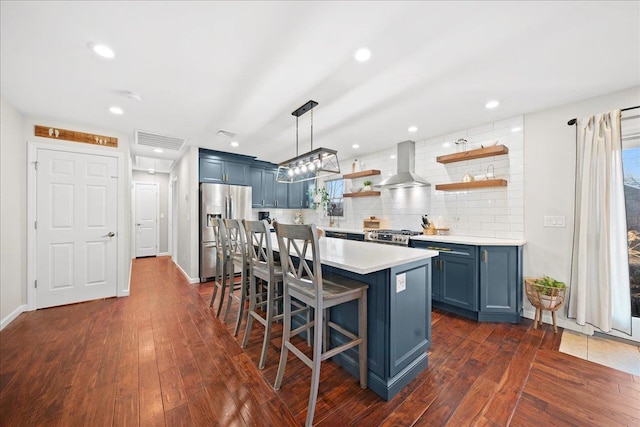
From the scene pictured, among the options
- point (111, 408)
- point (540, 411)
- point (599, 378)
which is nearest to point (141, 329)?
point (111, 408)

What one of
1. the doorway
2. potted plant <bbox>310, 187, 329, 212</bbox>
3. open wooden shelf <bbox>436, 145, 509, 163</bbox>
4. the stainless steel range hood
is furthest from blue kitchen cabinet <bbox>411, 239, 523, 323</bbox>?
the doorway

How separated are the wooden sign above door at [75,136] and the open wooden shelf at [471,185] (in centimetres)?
493

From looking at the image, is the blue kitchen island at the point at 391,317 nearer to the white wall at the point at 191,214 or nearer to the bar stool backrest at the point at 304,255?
the bar stool backrest at the point at 304,255

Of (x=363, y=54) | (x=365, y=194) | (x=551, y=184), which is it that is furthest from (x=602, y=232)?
(x=365, y=194)

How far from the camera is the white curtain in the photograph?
2.38 metres

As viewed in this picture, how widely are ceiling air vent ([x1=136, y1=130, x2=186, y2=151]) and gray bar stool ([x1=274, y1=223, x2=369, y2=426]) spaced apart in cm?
333

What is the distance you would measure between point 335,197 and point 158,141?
3549mm

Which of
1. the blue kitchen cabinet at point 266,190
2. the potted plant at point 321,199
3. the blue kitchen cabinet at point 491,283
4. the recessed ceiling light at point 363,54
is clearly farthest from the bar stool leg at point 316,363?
the potted plant at point 321,199

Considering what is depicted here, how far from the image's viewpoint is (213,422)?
1.48m

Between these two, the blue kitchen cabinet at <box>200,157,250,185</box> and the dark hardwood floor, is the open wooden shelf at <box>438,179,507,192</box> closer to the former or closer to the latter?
the dark hardwood floor

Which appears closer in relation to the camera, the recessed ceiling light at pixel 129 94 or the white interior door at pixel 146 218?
the recessed ceiling light at pixel 129 94

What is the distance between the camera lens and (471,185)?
3.38 meters

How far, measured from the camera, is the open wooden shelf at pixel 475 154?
10.2ft

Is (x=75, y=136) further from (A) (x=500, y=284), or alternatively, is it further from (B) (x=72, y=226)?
(A) (x=500, y=284)
